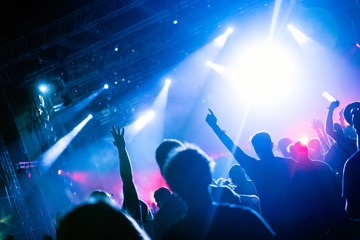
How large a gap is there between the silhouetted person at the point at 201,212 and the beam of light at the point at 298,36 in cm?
951

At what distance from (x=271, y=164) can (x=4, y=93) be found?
807cm

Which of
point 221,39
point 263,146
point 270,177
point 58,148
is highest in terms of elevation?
point 221,39

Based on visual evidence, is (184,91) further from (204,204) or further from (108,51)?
(204,204)

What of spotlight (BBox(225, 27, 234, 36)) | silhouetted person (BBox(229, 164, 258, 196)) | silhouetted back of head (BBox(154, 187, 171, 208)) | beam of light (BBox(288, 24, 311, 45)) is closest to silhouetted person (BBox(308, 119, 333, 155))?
silhouetted person (BBox(229, 164, 258, 196))

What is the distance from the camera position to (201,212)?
3.74 feet

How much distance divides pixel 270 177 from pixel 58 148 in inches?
338

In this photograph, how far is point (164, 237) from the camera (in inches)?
45.3

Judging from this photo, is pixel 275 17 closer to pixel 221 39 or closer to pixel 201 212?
pixel 221 39

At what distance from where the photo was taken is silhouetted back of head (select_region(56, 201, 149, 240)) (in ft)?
4.47

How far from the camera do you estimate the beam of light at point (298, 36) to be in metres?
9.10

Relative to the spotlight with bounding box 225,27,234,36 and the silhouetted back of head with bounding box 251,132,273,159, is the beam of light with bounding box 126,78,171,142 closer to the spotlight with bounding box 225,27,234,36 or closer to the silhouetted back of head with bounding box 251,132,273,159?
the spotlight with bounding box 225,27,234,36

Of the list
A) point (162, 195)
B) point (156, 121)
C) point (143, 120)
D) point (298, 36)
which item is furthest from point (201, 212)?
point (156, 121)

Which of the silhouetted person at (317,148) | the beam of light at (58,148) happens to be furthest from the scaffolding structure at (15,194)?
the silhouetted person at (317,148)

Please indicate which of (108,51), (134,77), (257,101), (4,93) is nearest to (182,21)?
(108,51)
